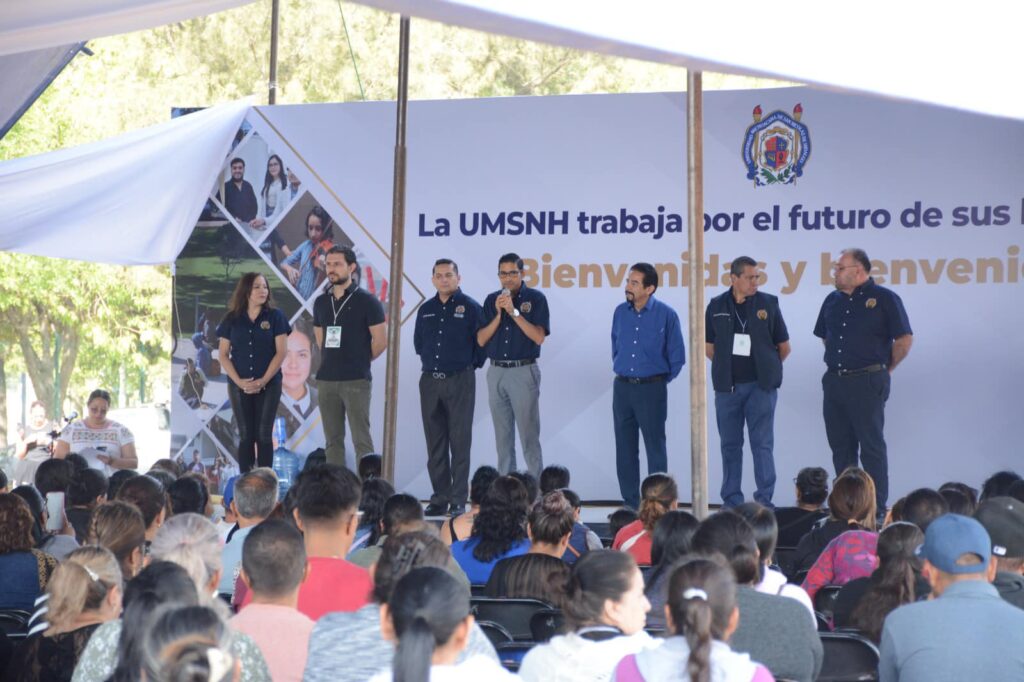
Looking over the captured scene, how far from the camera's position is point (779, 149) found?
925cm

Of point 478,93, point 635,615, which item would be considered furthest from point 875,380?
point 478,93

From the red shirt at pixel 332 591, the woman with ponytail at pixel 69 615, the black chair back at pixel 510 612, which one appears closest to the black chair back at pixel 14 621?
the woman with ponytail at pixel 69 615

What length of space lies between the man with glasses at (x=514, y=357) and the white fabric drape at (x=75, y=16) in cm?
400

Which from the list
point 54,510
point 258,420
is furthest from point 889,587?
point 258,420

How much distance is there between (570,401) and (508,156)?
188cm

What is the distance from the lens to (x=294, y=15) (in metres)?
20.9

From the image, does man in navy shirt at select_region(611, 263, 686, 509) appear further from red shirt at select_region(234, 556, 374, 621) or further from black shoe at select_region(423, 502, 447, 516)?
red shirt at select_region(234, 556, 374, 621)

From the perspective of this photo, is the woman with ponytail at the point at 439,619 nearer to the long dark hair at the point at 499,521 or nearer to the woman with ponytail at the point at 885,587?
the woman with ponytail at the point at 885,587

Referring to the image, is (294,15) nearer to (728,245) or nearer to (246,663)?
(728,245)

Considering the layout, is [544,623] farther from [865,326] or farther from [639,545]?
[865,326]

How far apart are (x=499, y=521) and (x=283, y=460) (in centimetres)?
574

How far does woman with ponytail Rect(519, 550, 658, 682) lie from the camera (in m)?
2.79

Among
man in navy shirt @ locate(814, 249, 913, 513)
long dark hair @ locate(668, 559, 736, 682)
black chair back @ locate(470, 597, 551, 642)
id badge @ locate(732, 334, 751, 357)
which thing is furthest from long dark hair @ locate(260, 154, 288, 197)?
long dark hair @ locate(668, 559, 736, 682)

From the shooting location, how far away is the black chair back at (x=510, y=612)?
3.76m
